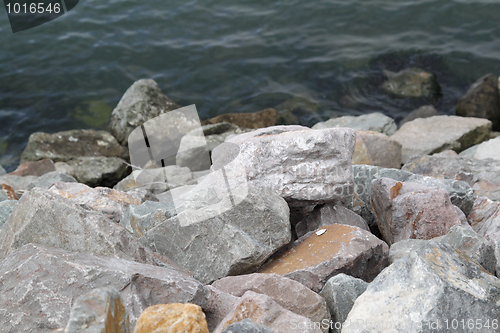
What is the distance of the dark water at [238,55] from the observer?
348 inches

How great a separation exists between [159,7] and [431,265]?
10.7 m

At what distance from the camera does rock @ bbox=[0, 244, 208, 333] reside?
1.86 meters

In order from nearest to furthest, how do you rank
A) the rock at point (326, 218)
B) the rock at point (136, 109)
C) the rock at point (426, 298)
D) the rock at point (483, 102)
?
the rock at point (426, 298) → the rock at point (326, 218) → the rock at point (483, 102) → the rock at point (136, 109)

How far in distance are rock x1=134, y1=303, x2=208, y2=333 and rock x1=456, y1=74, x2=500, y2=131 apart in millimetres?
7600

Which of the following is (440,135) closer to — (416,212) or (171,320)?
(416,212)

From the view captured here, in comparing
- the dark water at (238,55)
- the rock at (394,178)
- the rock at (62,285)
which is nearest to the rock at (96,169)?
the dark water at (238,55)

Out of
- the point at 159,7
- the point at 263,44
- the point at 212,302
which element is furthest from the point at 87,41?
the point at 212,302

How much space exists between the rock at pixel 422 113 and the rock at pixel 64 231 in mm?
6780

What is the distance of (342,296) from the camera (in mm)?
2199

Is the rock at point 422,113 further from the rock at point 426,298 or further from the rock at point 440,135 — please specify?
the rock at point 426,298

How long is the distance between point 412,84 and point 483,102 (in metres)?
1.39

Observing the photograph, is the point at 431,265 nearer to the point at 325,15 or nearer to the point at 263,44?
the point at 263,44

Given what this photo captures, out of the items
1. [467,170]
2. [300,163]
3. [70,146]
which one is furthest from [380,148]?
[70,146]

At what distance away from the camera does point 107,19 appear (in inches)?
425
